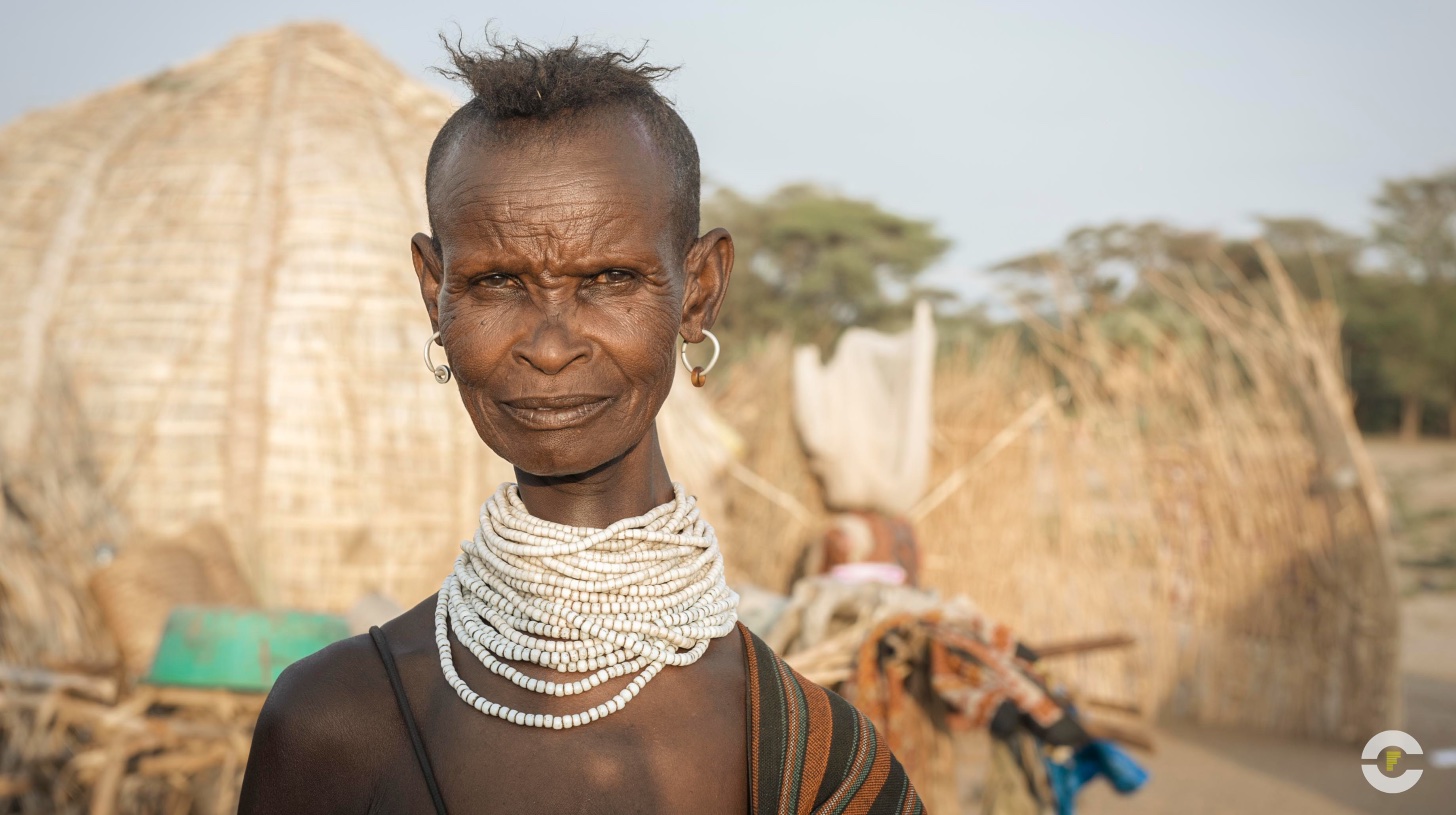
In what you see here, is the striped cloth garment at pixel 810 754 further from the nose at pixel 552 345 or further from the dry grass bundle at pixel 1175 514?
the dry grass bundle at pixel 1175 514

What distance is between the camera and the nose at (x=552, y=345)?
4.26 ft

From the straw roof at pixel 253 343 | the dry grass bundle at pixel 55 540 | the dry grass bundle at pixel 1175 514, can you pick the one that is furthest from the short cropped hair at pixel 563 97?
the dry grass bundle at pixel 1175 514

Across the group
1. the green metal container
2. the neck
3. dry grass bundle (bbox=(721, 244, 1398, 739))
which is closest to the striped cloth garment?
the neck

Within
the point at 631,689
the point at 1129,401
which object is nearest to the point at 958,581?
the point at 1129,401

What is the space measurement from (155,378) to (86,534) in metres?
0.80

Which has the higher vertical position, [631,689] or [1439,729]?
[631,689]

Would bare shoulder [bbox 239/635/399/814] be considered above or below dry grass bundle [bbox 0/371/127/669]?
above

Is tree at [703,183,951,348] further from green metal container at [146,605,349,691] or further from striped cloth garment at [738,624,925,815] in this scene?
striped cloth garment at [738,624,925,815]

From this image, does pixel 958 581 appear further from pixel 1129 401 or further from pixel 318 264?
pixel 318 264

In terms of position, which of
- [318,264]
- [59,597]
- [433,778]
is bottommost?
[59,597]

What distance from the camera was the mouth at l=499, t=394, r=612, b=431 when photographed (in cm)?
133

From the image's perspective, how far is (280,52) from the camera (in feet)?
21.1

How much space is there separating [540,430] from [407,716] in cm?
35

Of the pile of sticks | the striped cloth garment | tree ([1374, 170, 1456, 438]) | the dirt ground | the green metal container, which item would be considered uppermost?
the striped cloth garment
